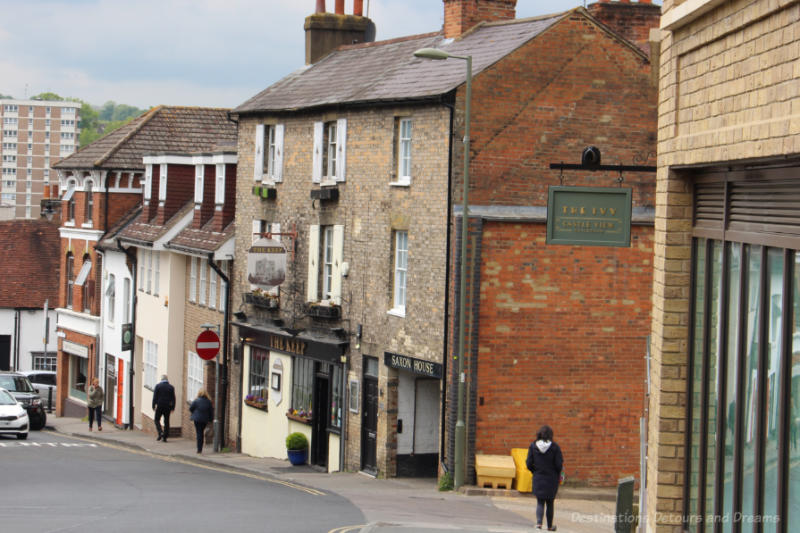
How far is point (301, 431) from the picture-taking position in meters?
28.5

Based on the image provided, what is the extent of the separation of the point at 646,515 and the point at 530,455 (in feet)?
16.1

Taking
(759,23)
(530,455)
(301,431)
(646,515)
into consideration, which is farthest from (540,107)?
(759,23)

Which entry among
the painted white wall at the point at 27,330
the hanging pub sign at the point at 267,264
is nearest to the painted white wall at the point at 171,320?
the hanging pub sign at the point at 267,264

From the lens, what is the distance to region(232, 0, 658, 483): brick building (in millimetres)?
22172

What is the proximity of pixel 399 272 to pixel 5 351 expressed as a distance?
39776mm

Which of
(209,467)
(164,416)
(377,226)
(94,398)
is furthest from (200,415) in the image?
(94,398)

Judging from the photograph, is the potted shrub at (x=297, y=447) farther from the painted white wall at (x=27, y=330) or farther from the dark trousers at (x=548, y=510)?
the painted white wall at (x=27, y=330)

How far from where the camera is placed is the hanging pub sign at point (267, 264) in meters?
27.3

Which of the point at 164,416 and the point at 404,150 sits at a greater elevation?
the point at 404,150

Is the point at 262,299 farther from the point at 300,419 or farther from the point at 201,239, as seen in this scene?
the point at 201,239

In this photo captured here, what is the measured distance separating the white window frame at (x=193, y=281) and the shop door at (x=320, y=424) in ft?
31.7

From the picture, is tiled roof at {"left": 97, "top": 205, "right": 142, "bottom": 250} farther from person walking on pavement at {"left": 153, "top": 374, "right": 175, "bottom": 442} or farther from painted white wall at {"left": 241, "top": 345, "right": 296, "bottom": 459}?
painted white wall at {"left": 241, "top": 345, "right": 296, "bottom": 459}

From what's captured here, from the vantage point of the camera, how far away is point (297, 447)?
2769 cm

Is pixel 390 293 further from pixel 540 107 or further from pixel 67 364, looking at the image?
pixel 67 364
